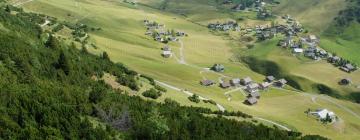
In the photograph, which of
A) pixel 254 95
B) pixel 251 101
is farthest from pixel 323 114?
pixel 254 95

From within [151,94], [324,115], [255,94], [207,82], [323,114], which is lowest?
[255,94]

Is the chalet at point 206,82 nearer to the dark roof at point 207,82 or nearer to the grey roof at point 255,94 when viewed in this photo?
the dark roof at point 207,82

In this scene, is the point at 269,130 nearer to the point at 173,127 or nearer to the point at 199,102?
the point at 173,127

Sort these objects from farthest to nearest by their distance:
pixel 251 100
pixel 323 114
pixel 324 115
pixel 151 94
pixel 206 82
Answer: pixel 206 82, pixel 251 100, pixel 323 114, pixel 324 115, pixel 151 94

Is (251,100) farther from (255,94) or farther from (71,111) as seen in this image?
(71,111)

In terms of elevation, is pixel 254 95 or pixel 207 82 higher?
pixel 207 82

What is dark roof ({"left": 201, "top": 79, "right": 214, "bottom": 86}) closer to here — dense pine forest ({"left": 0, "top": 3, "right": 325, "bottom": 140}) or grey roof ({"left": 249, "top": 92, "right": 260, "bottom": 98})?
grey roof ({"left": 249, "top": 92, "right": 260, "bottom": 98})

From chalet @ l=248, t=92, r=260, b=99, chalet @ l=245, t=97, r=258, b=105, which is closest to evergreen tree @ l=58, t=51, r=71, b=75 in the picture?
chalet @ l=245, t=97, r=258, b=105

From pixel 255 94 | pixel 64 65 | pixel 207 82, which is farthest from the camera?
pixel 207 82

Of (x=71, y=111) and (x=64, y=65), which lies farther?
(x=64, y=65)
